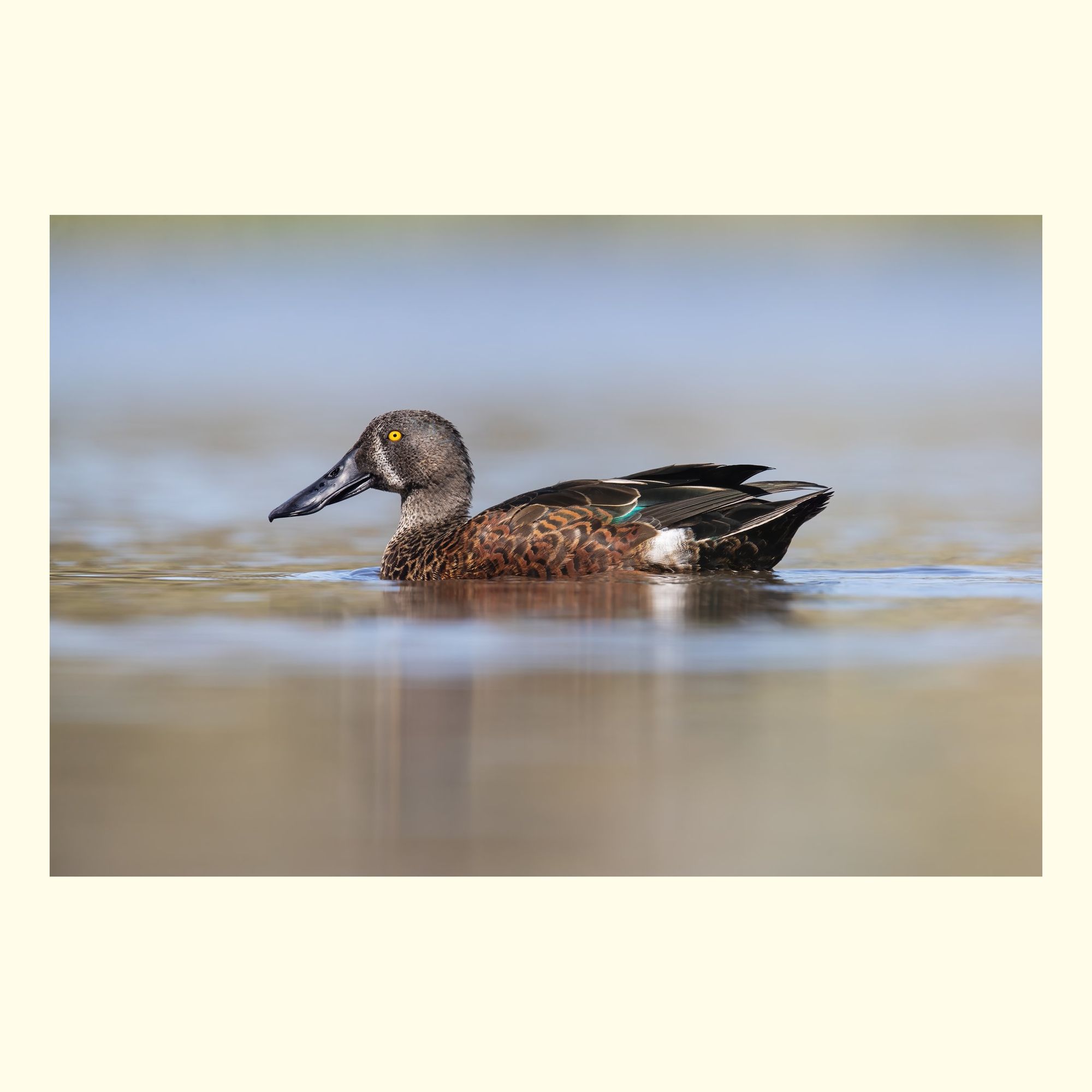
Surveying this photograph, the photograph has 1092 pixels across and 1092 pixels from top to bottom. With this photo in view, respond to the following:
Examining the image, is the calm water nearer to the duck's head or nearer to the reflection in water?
the reflection in water

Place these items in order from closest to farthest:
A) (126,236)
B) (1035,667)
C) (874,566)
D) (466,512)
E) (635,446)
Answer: (1035,667) < (126,236) < (874,566) < (466,512) < (635,446)

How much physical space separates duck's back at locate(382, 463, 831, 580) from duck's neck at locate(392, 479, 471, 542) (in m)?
0.75

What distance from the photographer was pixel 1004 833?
5641 mm

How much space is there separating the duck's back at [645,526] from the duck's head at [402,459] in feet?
2.80

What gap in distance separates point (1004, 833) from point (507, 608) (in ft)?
9.04

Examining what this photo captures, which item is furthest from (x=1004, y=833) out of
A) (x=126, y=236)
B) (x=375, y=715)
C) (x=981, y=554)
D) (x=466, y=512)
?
(x=126, y=236)

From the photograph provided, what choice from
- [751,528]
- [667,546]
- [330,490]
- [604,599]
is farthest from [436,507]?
[751,528]

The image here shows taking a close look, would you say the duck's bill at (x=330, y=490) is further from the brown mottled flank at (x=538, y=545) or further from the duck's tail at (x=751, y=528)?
the duck's tail at (x=751, y=528)

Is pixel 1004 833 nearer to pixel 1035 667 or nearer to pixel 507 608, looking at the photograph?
pixel 1035 667

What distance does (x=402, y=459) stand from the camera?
940 centimetres

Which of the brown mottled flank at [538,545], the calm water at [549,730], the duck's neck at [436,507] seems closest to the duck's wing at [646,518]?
the brown mottled flank at [538,545]

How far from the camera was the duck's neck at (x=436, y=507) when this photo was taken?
941 cm

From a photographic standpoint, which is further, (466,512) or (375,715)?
(466,512)

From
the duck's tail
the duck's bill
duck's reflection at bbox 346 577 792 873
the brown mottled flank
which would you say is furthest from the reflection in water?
the duck's bill
